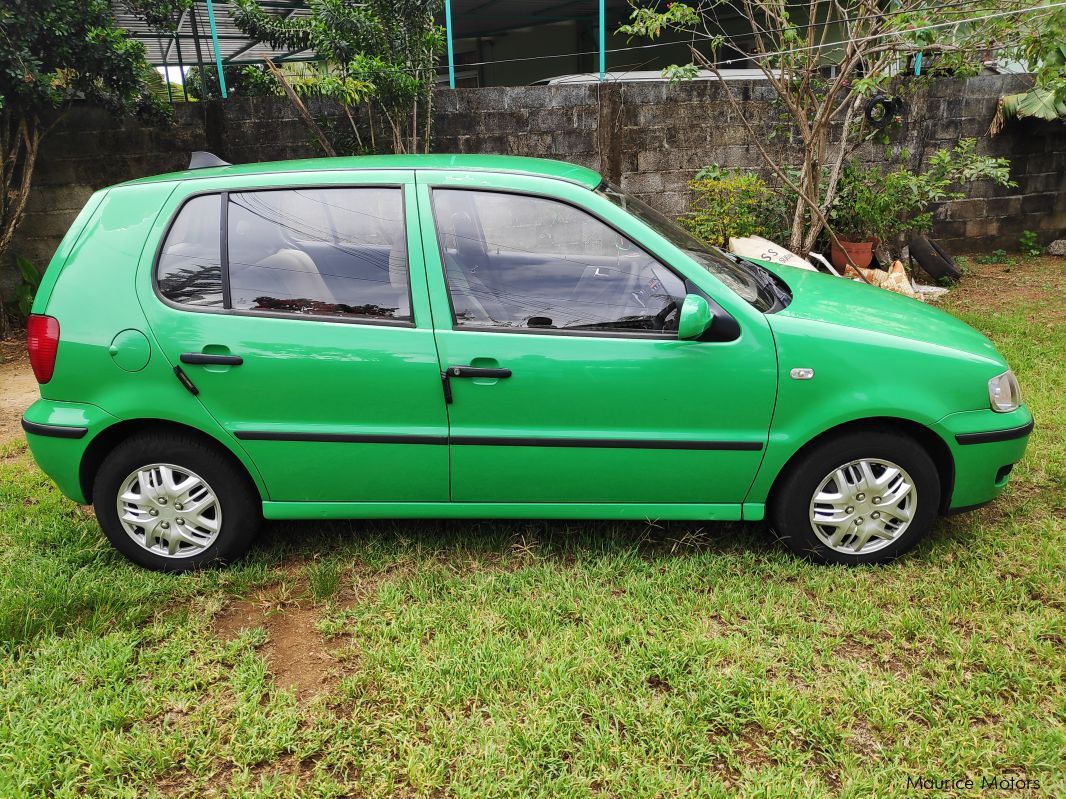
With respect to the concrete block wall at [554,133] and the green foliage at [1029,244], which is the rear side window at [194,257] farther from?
the green foliage at [1029,244]

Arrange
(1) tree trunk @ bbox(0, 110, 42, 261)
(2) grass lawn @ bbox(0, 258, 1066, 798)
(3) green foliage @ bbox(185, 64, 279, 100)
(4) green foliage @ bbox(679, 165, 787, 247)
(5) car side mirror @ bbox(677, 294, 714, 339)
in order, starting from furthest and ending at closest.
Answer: (4) green foliage @ bbox(679, 165, 787, 247), (3) green foliage @ bbox(185, 64, 279, 100), (1) tree trunk @ bbox(0, 110, 42, 261), (5) car side mirror @ bbox(677, 294, 714, 339), (2) grass lawn @ bbox(0, 258, 1066, 798)

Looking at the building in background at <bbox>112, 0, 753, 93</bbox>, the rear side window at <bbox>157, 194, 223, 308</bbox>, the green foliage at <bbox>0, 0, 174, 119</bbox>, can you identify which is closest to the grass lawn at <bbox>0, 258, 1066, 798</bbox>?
the rear side window at <bbox>157, 194, 223, 308</bbox>

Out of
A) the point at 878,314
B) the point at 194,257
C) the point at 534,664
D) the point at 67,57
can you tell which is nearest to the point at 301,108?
the point at 67,57

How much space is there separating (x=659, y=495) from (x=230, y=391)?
1759 millimetres

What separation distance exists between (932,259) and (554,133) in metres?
4.11

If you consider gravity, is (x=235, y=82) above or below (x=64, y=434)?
A: above

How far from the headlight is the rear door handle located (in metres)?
2.96

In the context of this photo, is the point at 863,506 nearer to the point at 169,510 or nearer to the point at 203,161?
the point at 169,510

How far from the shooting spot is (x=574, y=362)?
9.71 feet

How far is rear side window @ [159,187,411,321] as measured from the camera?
306 cm

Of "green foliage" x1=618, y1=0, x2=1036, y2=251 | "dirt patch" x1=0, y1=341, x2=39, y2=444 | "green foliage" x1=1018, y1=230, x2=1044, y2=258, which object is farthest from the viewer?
"green foliage" x1=1018, y1=230, x2=1044, y2=258

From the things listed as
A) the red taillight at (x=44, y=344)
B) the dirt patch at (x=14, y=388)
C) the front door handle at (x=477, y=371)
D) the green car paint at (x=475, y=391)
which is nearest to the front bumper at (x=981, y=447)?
the green car paint at (x=475, y=391)

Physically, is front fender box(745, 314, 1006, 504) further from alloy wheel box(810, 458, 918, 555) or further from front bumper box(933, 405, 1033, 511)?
alloy wheel box(810, 458, 918, 555)

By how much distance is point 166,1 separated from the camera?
6723 millimetres
